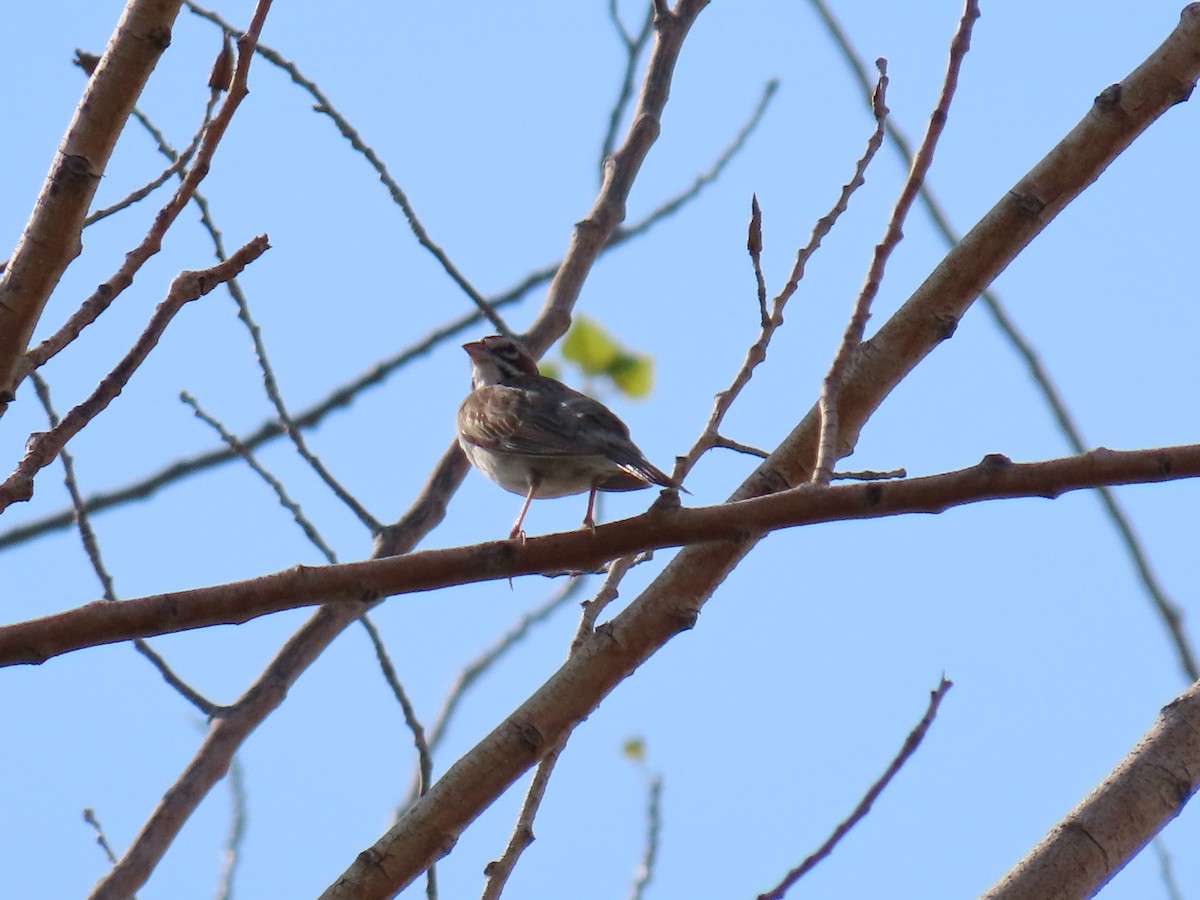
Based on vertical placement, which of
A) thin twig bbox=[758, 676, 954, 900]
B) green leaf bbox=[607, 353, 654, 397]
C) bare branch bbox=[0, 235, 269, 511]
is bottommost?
A: thin twig bbox=[758, 676, 954, 900]

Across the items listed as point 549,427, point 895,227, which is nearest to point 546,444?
point 549,427

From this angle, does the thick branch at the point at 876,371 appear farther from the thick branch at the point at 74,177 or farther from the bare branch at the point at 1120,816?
the thick branch at the point at 74,177

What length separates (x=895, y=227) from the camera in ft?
11.4

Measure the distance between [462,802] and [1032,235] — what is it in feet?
6.91

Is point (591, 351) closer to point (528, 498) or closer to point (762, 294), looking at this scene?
point (528, 498)

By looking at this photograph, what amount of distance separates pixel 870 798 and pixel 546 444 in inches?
115

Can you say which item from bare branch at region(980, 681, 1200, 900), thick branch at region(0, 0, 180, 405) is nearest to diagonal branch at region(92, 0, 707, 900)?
thick branch at region(0, 0, 180, 405)

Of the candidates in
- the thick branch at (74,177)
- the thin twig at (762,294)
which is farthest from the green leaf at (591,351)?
the thick branch at (74,177)

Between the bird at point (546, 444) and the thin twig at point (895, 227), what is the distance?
1898mm

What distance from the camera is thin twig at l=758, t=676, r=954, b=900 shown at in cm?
329

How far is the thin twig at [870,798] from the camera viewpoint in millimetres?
3285

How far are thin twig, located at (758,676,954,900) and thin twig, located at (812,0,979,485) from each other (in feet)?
2.19

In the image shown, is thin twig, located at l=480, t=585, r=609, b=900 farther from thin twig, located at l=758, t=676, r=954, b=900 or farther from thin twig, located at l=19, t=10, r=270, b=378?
thin twig, located at l=19, t=10, r=270, b=378

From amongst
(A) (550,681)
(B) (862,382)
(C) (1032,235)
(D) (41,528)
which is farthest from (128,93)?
(D) (41,528)
